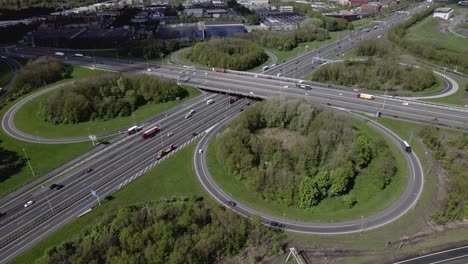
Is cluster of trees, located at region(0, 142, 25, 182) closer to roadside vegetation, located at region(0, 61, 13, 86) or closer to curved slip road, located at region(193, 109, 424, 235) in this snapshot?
curved slip road, located at region(193, 109, 424, 235)

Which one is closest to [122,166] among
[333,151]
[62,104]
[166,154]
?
[166,154]

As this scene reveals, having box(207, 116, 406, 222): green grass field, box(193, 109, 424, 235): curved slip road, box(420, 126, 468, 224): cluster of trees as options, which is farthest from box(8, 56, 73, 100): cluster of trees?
box(420, 126, 468, 224): cluster of trees

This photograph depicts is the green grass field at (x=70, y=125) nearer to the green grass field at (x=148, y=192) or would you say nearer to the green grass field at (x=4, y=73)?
the green grass field at (x=148, y=192)

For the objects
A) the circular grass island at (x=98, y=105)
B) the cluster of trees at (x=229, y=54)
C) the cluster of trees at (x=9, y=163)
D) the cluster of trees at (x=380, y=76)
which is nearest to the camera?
the cluster of trees at (x=9, y=163)

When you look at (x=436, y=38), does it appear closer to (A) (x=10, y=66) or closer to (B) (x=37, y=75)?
(B) (x=37, y=75)

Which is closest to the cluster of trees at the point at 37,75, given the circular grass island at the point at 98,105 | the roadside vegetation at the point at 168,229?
the circular grass island at the point at 98,105

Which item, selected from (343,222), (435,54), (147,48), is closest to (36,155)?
(343,222)
